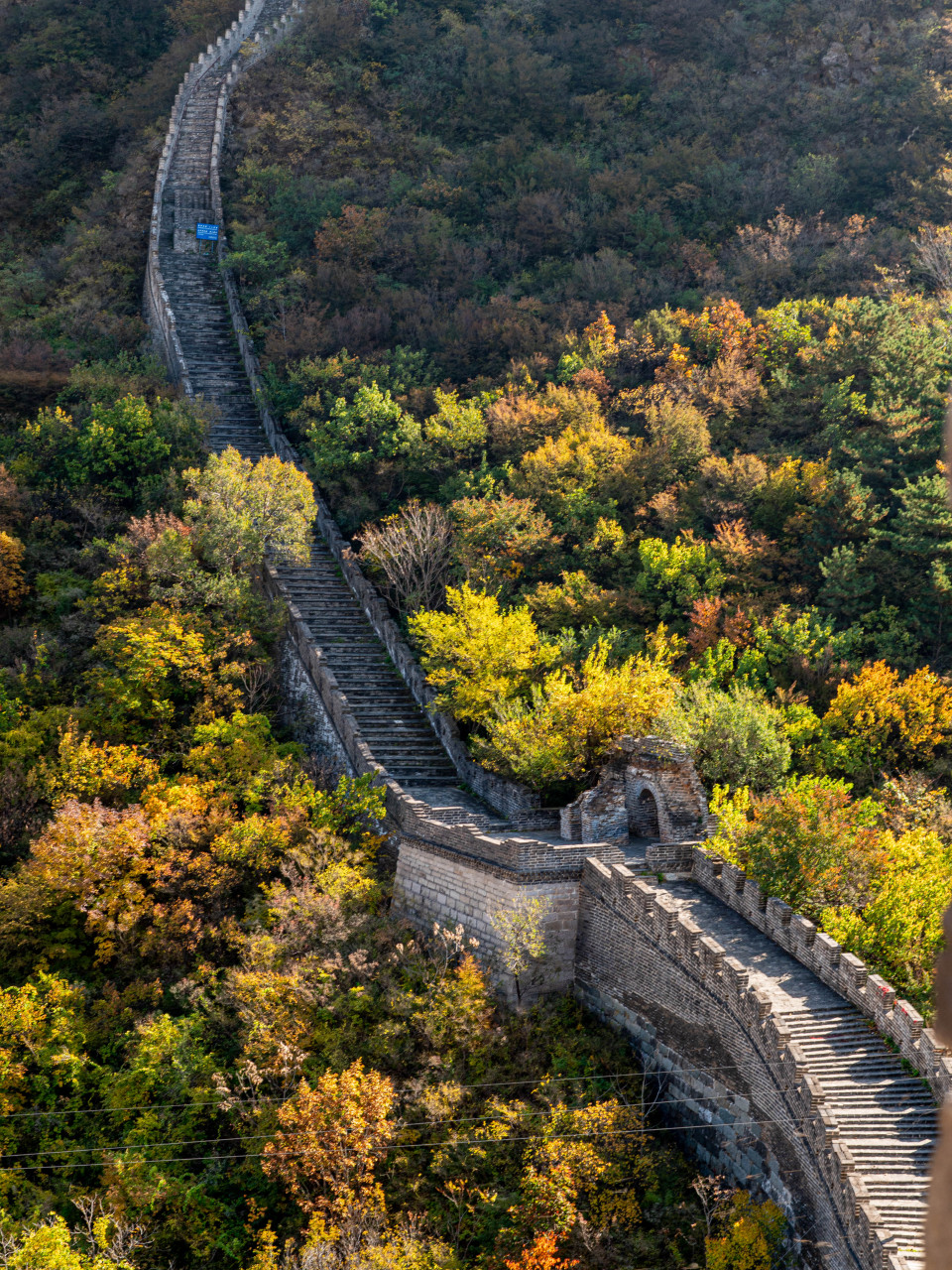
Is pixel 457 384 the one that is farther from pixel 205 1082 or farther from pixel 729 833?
pixel 205 1082

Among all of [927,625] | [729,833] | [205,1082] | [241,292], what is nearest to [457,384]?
[241,292]

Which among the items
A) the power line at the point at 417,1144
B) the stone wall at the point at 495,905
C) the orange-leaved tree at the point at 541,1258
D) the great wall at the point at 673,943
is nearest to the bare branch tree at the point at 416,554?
the great wall at the point at 673,943

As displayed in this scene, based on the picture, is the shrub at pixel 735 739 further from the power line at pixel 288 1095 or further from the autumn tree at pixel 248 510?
the autumn tree at pixel 248 510

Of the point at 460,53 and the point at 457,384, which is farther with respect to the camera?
the point at 460,53

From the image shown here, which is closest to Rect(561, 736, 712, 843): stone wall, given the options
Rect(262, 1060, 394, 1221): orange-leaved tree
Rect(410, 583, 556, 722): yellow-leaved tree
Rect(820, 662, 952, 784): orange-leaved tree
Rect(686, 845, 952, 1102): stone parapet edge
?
Rect(686, 845, 952, 1102): stone parapet edge

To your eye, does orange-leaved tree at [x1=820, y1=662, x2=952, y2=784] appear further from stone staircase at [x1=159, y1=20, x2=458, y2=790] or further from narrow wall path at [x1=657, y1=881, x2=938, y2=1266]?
stone staircase at [x1=159, y1=20, x2=458, y2=790]

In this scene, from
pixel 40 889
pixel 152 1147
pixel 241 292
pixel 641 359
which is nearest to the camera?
pixel 152 1147
